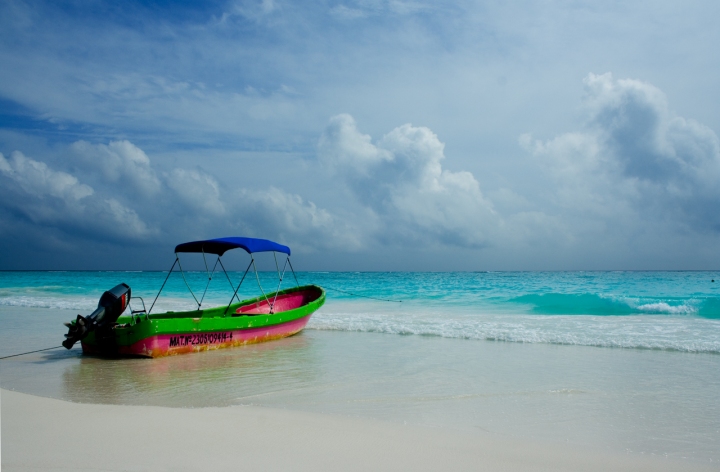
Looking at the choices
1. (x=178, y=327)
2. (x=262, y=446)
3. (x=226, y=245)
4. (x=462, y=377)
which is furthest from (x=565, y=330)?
(x=262, y=446)

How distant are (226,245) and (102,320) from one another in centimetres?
305

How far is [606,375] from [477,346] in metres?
3.39

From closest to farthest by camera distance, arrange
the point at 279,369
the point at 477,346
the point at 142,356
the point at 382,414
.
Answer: the point at 382,414
the point at 279,369
the point at 142,356
the point at 477,346

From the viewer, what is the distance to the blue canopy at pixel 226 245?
37.4 feet

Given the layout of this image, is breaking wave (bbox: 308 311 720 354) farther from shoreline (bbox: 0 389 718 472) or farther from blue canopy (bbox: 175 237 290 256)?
shoreline (bbox: 0 389 718 472)

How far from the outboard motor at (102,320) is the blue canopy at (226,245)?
7.70 ft

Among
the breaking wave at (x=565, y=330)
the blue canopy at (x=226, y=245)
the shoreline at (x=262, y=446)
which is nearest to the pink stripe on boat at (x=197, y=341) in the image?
the blue canopy at (x=226, y=245)

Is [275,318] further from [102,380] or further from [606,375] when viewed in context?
[606,375]

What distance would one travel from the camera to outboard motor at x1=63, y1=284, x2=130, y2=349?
9.33 m

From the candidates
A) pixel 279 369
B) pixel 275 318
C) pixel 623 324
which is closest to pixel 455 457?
pixel 279 369

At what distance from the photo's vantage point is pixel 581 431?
5270 mm

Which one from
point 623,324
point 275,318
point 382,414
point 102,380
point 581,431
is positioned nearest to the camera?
point 581,431

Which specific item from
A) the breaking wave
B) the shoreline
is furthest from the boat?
the shoreline

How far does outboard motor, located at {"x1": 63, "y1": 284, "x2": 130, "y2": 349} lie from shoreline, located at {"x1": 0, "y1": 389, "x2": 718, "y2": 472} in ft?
12.9
